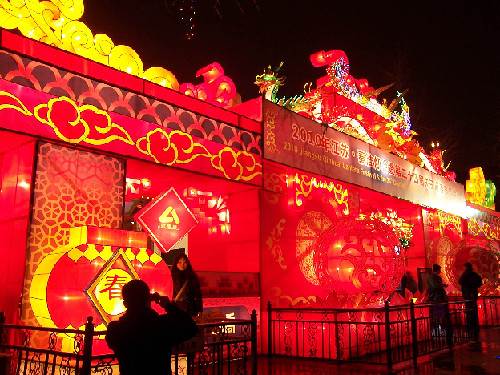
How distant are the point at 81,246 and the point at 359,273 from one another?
5166 millimetres

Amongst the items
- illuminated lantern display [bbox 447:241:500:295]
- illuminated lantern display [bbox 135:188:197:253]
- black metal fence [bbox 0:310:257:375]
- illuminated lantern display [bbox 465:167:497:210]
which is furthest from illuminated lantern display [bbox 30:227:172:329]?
illuminated lantern display [bbox 465:167:497:210]

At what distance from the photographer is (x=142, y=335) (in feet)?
10.3

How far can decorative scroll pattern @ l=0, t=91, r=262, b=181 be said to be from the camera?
672 cm

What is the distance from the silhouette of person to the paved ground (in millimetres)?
4712

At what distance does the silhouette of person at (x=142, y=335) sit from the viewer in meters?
3.12

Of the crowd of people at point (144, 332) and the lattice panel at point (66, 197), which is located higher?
the lattice panel at point (66, 197)

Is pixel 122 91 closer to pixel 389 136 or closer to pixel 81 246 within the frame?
pixel 81 246

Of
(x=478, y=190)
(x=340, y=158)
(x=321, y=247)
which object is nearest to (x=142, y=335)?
(x=321, y=247)

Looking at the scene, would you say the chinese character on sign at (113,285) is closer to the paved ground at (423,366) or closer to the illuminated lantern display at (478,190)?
the paved ground at (423,366)

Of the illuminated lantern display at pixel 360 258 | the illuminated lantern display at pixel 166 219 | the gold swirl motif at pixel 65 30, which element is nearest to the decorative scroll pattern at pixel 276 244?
the illuminated lantern display at pixel 360 258

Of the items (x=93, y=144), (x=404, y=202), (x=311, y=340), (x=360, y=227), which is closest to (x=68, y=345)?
(x=93, y=144)

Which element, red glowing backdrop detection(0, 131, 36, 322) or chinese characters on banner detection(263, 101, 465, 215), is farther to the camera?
chinese characters on banner detection(263, 101, 465, 215)

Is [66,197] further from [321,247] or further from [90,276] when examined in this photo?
[321,247]

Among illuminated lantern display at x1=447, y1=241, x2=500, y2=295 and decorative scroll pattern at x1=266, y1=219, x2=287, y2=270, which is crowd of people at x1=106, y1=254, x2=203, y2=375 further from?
illuminated lantern display at x1=447, y1=241, x2=500, y2=295
